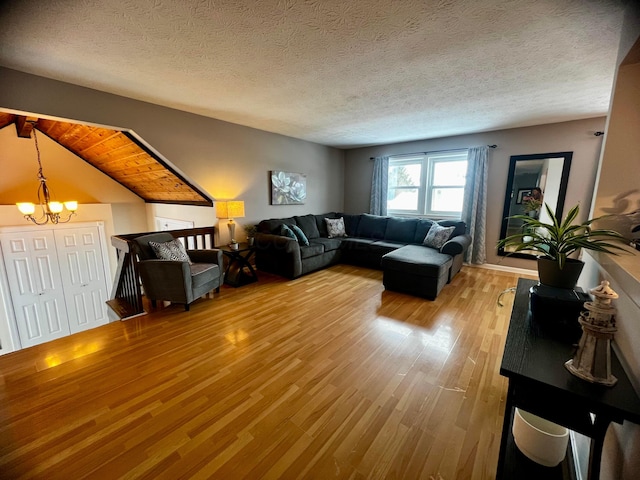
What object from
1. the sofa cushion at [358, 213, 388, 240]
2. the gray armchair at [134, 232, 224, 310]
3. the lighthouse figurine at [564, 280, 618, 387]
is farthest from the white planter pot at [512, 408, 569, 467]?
the sofa cushion at [358, 213, 388, 240]

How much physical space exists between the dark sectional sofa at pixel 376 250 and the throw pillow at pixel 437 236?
100mm

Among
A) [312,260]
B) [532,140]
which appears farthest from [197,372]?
[532,140]

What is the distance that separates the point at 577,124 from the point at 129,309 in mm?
6402

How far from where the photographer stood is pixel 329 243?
4.59m

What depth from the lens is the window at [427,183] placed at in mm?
4742

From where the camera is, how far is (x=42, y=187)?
397cm

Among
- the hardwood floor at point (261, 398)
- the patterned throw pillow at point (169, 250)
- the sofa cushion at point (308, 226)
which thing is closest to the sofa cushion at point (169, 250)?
the patterned throw pillow at point (169, 250)

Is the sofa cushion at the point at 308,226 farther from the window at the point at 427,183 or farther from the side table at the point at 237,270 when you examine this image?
the window at the point at 427,183

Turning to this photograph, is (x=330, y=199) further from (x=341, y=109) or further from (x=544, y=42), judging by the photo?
(x=544, y=42)

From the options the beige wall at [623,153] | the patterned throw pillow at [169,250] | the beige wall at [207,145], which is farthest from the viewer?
the patterned throw pillow at [169,250]

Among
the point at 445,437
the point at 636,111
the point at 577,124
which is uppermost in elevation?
the point at 577,124

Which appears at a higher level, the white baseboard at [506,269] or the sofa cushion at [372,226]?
the sofa cushion at [372,226]

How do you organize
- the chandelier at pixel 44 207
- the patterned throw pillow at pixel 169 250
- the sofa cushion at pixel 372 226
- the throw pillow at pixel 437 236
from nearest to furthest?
the patterned throw pillow at pixel 169 250 → the chandelier at pixel 44 207 → the throw pillow at pixel 437 236 → the sofa cushion at pixel 372 226

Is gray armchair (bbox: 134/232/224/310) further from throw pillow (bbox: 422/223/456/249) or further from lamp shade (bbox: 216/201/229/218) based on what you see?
throw pillow (bbox: 422/223/456/249)
